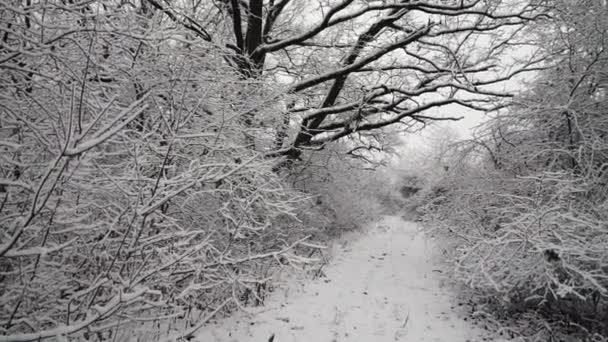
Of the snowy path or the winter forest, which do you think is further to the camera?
the snowy path

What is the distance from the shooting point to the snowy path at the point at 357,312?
3.94m

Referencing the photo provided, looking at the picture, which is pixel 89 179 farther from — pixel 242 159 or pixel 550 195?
pixel 550 195

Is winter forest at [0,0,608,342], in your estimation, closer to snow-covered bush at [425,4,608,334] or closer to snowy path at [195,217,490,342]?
snow-covered bush at [425,4,608,334]

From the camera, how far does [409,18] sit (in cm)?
646

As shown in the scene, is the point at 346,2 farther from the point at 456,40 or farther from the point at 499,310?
the point at 499,310

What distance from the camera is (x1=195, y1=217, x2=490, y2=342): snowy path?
3936 millimetres

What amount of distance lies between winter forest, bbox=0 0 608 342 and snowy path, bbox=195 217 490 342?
0.16 meters

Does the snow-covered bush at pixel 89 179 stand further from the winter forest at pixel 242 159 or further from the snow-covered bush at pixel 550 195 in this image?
the snow-covered bush at pixel 550 195

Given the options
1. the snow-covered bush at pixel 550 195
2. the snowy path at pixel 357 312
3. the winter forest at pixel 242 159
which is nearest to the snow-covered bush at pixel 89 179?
the winter forest at pixel 242 159

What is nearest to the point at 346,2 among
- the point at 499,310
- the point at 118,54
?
the point at 118,54

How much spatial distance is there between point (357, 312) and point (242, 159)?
3279 mm

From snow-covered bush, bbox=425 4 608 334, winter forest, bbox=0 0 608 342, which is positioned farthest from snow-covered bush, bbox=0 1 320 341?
snow-covered bush, bbox=425 4 608 334

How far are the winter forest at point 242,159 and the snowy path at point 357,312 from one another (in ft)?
0.54

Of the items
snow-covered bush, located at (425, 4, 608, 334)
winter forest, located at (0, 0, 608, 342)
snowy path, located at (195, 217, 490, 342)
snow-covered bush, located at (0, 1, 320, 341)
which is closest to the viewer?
snow-covered bush, located at (0, 1, 320, 341)
